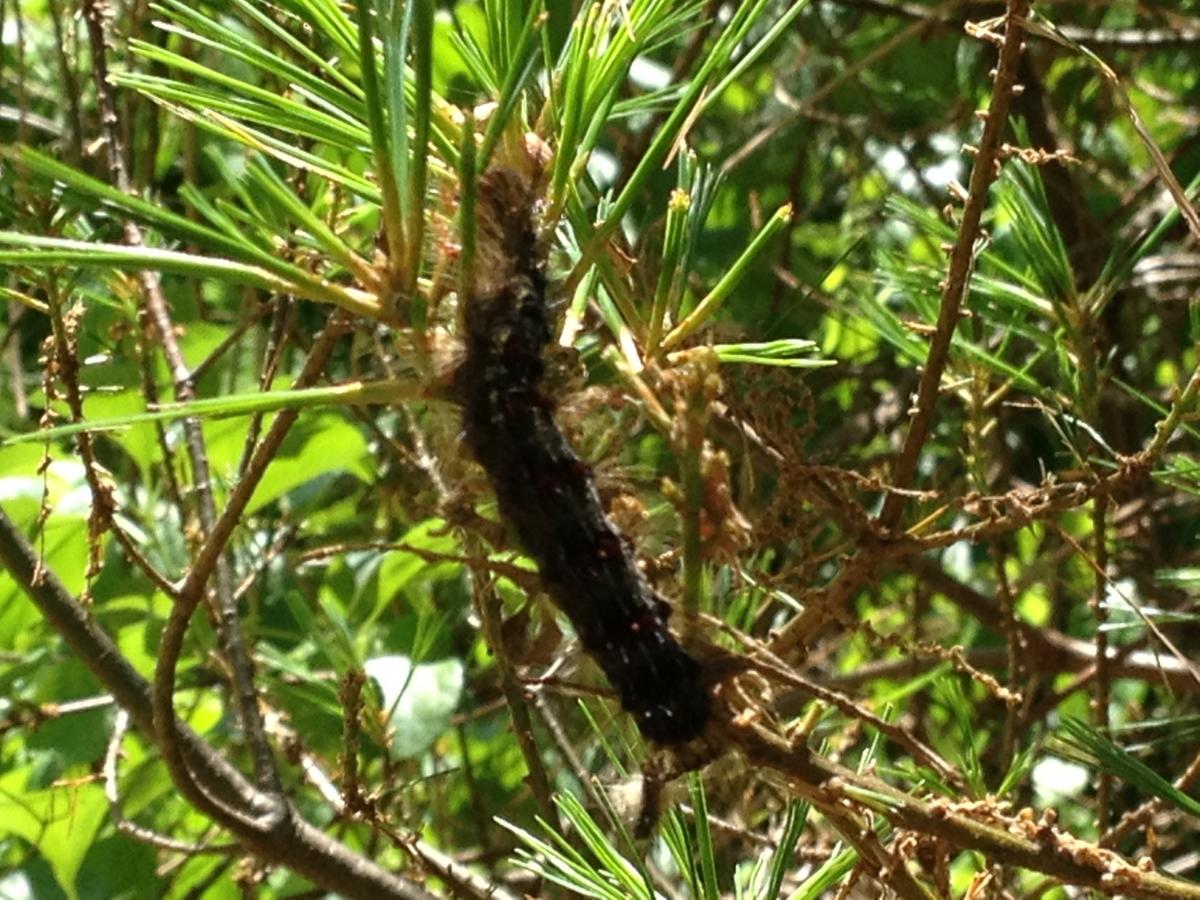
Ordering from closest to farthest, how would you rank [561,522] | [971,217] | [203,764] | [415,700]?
1. [561,522]
2. [971,217]
3. [203,764]
4. [415,700]

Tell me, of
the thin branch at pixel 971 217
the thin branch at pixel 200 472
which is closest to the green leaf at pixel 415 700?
the thin branch at pixel 200 472

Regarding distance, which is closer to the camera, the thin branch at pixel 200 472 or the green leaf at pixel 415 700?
the thin branch at pixel 200 472

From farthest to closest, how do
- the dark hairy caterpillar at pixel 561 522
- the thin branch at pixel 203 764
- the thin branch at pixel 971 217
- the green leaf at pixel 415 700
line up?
the green leaf at pixel 415 700
the thin branch at pixel 203 764
the thin branch at pixel 971 217
the dark hairy caterpillar at pixel 561 522

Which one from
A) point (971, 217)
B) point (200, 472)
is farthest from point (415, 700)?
point (971, 217)

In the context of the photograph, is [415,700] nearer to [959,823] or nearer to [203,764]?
[203,764]

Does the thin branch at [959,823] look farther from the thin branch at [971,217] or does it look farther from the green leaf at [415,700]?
the green leaf at [415,700]

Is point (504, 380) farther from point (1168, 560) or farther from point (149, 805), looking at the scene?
point (1168, 560)

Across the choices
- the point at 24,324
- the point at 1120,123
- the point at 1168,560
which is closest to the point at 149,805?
the point at 24,324

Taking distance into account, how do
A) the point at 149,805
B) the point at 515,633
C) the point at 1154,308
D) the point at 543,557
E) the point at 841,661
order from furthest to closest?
the point at 841,661 → the point at 1154,308 → the point at 149,805 → the point at 515,633 → the point at 543,557
